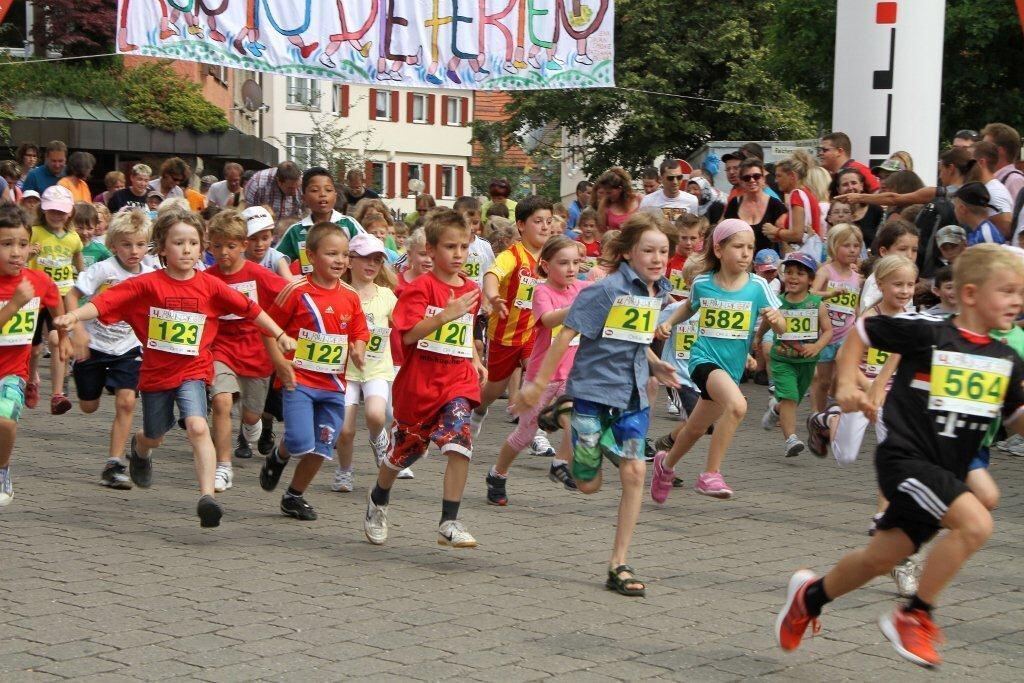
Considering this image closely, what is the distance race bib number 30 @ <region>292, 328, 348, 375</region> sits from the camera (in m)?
9.25

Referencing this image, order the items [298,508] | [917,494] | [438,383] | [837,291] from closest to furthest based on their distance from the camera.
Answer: [917,494] → [438,383] → [298,508] → [837,291]

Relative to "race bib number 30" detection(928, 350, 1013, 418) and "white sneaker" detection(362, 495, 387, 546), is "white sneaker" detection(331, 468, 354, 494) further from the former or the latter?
"race bib number 30" detection(928, 350, 1013, 418)

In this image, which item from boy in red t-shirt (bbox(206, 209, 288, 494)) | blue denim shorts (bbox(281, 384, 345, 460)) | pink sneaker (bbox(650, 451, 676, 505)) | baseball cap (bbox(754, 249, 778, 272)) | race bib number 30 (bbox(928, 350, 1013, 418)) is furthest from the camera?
baseball cap (bbox(754, 249, 778, 272))

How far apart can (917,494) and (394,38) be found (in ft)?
40.5

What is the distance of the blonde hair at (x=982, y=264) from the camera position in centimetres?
591

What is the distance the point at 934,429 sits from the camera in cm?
605

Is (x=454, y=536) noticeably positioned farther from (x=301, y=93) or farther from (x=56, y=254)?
(x=301, y=93)

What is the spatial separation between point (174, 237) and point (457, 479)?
88.9 inches

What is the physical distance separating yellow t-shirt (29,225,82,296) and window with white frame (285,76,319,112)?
211ft

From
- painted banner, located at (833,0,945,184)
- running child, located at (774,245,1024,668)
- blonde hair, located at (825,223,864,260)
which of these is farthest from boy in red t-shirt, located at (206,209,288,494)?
painted banner, located at (833,0,945,184)

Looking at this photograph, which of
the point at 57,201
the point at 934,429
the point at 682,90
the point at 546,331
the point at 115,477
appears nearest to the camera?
the point at 934,429

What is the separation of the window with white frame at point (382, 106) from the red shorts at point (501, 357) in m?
78.4

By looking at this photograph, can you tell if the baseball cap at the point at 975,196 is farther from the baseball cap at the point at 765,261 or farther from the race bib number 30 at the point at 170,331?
the race bib number 30 at the point at 170,331

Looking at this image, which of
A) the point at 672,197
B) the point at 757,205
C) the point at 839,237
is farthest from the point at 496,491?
the point at 672,197
